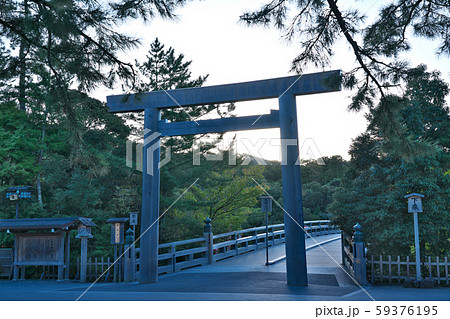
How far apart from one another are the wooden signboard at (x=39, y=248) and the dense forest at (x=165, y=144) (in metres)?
2.90

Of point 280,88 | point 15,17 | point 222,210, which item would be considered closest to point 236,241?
point 222,210

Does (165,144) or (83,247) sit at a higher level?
(165,144)

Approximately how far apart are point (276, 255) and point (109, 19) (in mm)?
11767

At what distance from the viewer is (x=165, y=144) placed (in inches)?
689

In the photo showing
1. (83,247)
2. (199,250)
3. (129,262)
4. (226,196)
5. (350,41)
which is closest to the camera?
(350,41)

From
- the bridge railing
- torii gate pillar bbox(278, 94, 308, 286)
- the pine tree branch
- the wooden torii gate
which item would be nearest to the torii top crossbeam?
the wooden torii gate

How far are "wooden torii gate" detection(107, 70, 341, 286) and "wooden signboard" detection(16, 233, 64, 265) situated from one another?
4.59m

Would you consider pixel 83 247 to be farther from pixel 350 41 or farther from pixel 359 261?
pixel 350 41

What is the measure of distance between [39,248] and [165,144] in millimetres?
6940

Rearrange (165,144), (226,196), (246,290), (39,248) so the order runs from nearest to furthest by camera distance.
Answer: (246,290) < (39,248) < (165,144) < (226,196)

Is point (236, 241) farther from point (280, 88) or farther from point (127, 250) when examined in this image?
point (280, 88)

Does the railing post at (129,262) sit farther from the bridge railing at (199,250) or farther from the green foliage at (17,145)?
the green foliage at (17,145)

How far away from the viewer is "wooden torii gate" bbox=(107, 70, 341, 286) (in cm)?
810

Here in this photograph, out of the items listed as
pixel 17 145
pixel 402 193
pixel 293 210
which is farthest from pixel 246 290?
pixel 17 145
